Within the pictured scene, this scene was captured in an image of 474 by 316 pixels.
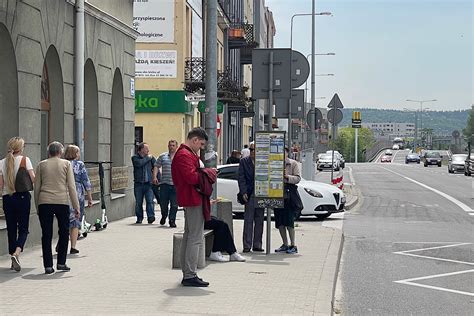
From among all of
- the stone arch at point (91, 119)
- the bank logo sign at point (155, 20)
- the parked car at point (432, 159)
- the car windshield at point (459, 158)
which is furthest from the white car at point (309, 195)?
the parked car at point (432, 159)

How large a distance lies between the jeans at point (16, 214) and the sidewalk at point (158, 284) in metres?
0.44

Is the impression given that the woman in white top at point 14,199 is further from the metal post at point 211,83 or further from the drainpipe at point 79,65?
the drainpipe at point 79,65

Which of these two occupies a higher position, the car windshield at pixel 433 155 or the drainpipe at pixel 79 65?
the drainpipe at pixel 79 65

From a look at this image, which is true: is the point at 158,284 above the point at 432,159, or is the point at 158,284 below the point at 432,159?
above

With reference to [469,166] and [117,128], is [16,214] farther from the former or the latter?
[469,166]

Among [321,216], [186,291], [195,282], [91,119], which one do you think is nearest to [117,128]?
[91,119]

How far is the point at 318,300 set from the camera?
32.0 feet

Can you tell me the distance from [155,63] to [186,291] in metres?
24.7

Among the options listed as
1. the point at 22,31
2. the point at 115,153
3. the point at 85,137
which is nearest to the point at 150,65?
the point at 115,153

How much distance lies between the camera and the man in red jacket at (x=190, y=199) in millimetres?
10367

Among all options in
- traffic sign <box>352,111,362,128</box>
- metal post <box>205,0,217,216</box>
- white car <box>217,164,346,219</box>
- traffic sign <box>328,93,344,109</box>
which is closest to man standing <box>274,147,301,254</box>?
metal post <box>205,0,217,216</box>

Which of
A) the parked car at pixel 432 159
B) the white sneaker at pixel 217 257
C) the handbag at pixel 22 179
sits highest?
the handbag at pixel 22 179

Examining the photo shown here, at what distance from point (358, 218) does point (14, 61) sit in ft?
38.5

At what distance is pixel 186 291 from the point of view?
33.1ft
